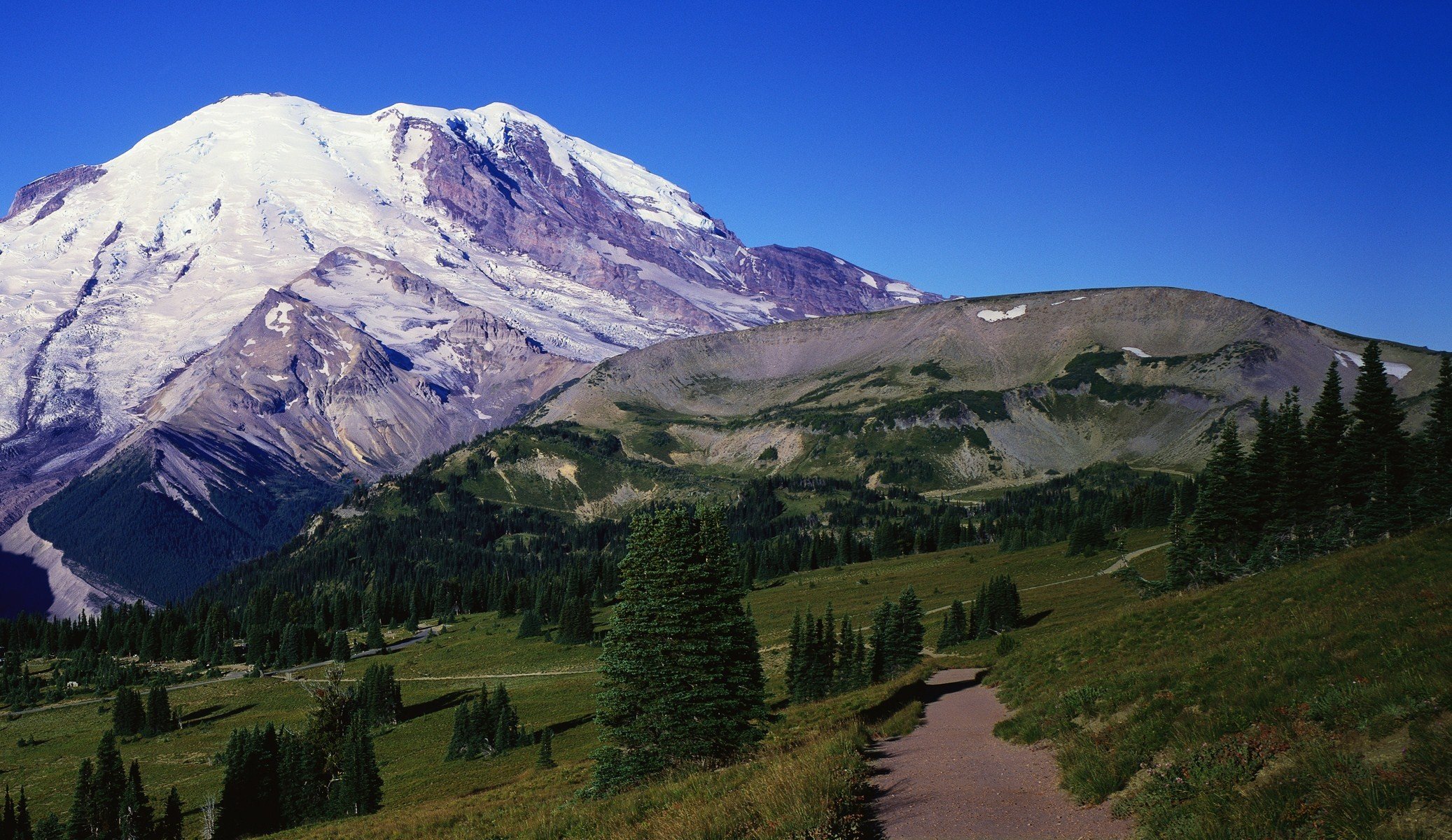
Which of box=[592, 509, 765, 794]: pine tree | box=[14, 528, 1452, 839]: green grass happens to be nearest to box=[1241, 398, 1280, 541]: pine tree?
box=[14, 528, 1452, 839]: green grass

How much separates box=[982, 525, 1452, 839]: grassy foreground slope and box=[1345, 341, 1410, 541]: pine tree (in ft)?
97.3

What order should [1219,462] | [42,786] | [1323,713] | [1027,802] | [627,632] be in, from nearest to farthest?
[1323,713] < [1027,802] < [627,632] < [1219,462] < [42,786]

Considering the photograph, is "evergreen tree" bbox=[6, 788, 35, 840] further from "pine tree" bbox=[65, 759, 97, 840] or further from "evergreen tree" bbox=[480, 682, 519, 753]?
"evergreen tree" bbox=[480, 682, 519, 753]

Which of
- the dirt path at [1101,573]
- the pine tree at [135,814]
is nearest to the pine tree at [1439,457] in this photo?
the dirt path at [1101,573]

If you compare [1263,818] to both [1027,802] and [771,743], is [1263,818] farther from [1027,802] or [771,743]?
[771,743]

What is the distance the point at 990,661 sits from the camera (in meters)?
55.3

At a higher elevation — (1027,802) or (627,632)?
(627,632)

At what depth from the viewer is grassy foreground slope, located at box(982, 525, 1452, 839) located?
1242 cm

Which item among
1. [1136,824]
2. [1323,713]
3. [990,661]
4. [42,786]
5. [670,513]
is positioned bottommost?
[42,786]

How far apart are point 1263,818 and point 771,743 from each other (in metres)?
21.1

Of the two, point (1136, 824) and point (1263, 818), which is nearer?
point (1263, 818)

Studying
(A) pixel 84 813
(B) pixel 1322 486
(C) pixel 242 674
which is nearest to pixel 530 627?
(C) pixel 242 674

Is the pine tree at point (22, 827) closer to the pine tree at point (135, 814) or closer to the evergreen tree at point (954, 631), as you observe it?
the pine tree at point (135, 814)

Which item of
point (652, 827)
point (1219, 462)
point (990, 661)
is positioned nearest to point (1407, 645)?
point (652, 827)
